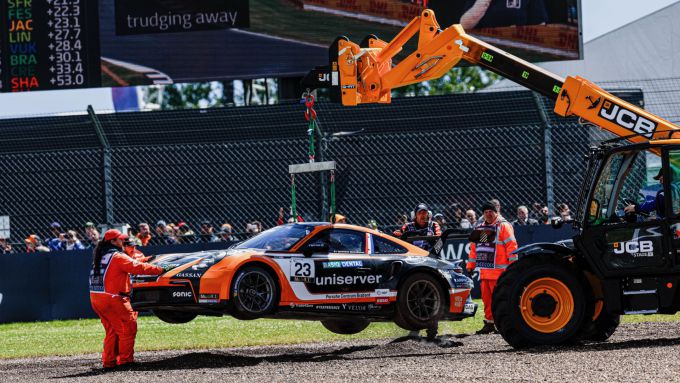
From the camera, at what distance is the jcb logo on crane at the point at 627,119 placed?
38.2 feet

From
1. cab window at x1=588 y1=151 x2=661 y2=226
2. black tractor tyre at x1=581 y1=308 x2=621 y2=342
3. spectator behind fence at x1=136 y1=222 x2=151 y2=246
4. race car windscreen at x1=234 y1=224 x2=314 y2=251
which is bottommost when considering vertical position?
black tractor tyre at x1=581 y1=308 x2=621 y2=342

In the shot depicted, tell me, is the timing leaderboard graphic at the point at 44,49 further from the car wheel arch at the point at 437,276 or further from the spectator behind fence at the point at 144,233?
the car wheel arch at the point at 437,276

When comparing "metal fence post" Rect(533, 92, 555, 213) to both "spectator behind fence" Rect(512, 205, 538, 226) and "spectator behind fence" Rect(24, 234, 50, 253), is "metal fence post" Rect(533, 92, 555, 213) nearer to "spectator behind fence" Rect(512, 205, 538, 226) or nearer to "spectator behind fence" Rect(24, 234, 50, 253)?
"spectator behind fence" Rect(512, 205, 538, 226)

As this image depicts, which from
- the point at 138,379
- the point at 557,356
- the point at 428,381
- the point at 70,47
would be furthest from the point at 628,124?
the point at 70,47

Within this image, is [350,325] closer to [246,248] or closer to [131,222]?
[246,248]

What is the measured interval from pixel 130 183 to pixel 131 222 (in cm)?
79

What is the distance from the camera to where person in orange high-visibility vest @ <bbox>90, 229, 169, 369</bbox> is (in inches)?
452

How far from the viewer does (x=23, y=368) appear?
12.2 metres

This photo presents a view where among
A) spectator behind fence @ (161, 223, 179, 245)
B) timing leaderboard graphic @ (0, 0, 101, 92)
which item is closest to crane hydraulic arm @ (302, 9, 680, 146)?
spectator behind fence @ (161, 223, 179, 245)

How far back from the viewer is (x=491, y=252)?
14.1 metres

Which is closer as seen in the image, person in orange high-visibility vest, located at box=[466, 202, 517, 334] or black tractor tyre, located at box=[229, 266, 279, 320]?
black tractor tyre, located at box=[229, 266, 279, 320]

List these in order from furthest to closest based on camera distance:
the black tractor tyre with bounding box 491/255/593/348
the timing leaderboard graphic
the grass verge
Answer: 1. the timing leaderboard graphic
2. the grass verge
3. the black tractor tyre with bounding box 491/255/593/348

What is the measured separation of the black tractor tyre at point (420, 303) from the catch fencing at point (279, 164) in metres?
7.46

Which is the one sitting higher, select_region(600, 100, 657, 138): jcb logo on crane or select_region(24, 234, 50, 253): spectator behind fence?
select_region(600, 100, 657, 138): jcb logo on crane
